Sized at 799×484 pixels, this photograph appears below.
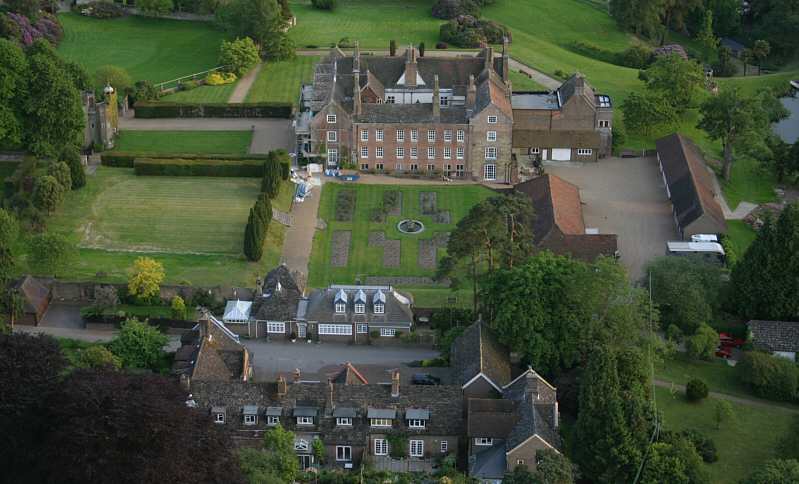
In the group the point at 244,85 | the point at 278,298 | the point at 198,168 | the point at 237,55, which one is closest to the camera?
the point at 278,298

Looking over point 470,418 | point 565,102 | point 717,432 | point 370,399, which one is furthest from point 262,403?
point 565,102

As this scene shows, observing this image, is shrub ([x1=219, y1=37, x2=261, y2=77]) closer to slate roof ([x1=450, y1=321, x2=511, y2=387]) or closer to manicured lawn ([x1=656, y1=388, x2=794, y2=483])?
slate roof ([x1=450, y1=321, x2=511, y2=387])

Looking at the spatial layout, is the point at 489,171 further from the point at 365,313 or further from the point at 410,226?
the point at 365,313

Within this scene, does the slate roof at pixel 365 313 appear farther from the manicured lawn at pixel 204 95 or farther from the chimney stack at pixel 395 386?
the manicured lawn at pixel 204 95

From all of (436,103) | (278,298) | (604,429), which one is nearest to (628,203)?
(436,103)

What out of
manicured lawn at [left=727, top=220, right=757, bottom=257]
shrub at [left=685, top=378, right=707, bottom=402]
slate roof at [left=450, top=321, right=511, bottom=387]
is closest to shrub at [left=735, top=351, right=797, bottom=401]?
shrub at [left=685, top=378, right=707, bottom=402]

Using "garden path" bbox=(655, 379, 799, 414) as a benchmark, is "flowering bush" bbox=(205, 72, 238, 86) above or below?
below
